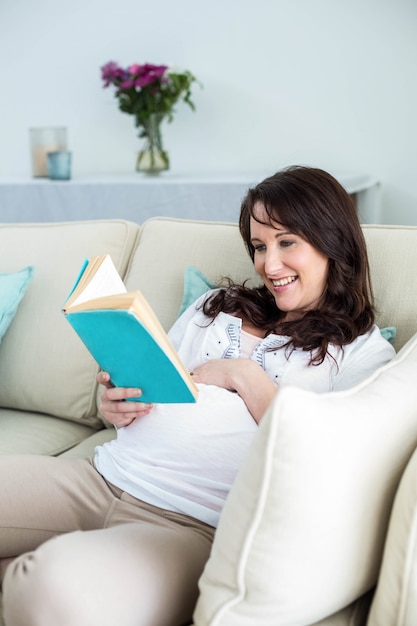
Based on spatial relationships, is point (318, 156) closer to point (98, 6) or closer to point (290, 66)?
point (290, 66)

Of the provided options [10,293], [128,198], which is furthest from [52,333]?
[128,198]

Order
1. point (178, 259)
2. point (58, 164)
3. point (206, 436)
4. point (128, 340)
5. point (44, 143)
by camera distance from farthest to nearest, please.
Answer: point (44, 143) < point (58, 164) < point (178, 259) < point (206, 436) < point (128, 340)

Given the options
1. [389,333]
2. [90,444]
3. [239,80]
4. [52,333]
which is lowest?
[90,444]

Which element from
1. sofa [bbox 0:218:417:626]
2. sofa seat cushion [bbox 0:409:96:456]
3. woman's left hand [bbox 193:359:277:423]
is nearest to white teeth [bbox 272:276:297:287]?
woman's left hand [bbox 193:359:277:423]

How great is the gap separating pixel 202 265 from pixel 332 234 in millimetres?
383

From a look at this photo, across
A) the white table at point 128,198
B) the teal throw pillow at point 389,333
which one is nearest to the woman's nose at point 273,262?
the teal throw pillow at point 389,333

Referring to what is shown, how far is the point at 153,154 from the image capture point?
333 centimetres

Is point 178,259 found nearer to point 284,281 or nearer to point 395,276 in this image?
point 284,281

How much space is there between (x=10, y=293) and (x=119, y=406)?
0.59m

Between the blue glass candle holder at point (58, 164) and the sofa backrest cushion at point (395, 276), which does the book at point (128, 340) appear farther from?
the blue glass candle holder at point (58, 164)

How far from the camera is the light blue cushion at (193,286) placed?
1.66 metres

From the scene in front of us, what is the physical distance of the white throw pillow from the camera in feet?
2.88

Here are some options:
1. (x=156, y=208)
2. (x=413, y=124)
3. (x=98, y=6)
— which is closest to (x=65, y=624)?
(x=156, y=208)

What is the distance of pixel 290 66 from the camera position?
342 cm
